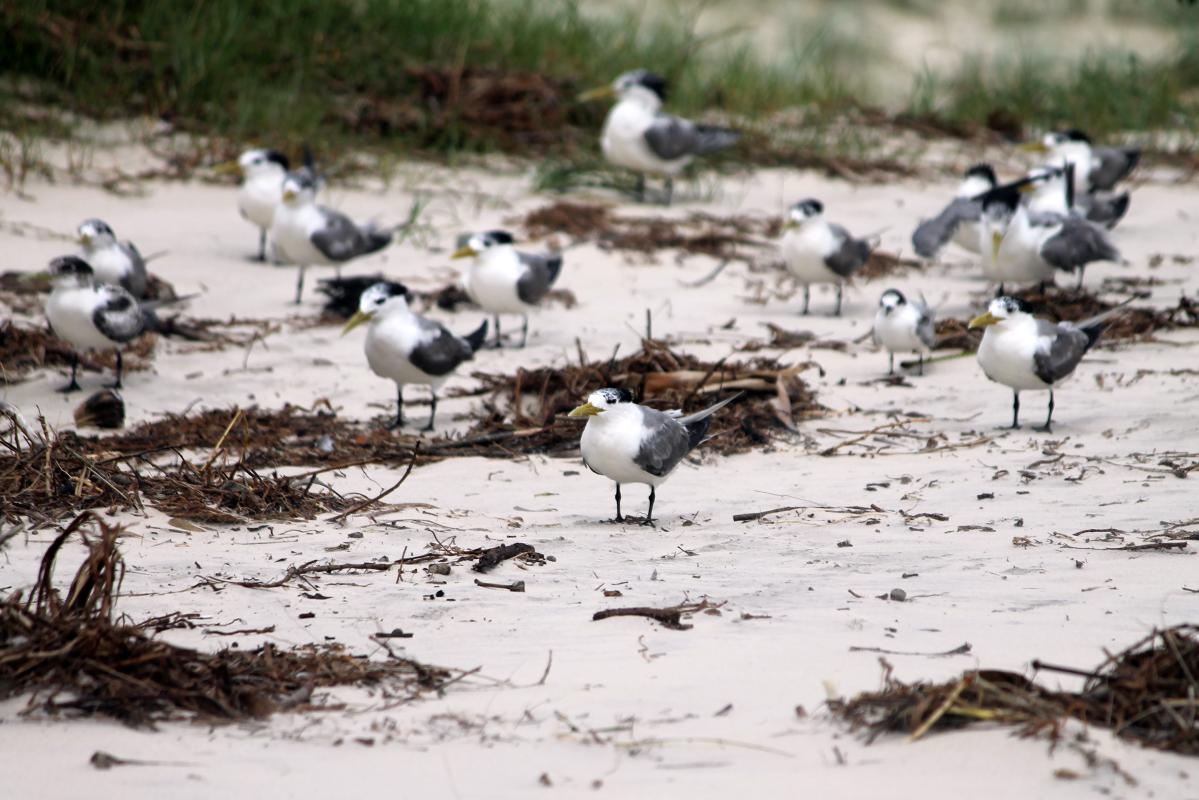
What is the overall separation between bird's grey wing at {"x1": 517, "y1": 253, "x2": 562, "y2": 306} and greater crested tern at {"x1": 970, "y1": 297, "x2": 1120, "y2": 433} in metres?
2.93

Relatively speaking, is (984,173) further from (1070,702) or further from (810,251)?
(1070,702)

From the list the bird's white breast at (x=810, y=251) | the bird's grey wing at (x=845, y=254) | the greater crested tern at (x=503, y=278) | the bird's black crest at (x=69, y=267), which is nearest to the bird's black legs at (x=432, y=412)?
the greater crested tern at (x=503, y=278)

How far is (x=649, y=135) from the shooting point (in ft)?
37.9

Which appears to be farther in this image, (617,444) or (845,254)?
(845,254)

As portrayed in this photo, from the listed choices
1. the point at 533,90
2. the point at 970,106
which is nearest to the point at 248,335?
the point at 533,90

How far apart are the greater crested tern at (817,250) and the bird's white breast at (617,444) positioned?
4103 mm

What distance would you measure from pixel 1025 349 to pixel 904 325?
1.08 m

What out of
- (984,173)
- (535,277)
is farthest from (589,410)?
(984,173)

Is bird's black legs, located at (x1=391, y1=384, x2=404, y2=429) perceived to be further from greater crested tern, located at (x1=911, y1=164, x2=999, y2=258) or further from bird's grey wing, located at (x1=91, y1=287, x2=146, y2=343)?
greater crested tern, located at (x1=911, y1=164, x2=999, y2=258)

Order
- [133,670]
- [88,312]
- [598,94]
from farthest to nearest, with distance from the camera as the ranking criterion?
[598,94] < [88,312] < [133,670]

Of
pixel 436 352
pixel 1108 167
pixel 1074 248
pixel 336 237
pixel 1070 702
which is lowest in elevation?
pixel 1070 702

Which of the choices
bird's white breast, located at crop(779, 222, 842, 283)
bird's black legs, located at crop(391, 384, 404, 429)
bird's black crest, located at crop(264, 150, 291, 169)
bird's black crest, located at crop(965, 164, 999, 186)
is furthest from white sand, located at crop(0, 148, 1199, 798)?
bird's black crest, located at crop(965, 164, 999, 186)

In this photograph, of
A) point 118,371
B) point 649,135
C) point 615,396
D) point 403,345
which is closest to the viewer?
point 615,396

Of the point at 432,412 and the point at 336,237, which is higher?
the point at 336,237
